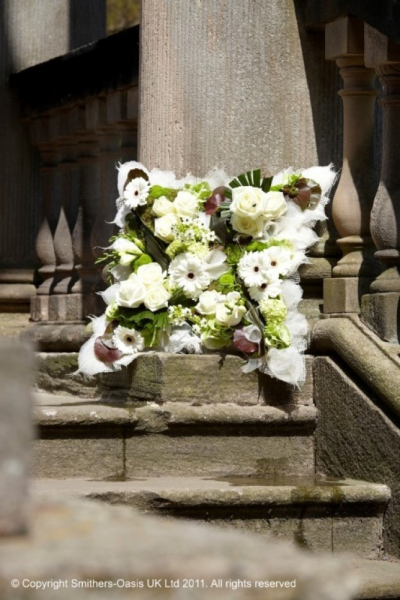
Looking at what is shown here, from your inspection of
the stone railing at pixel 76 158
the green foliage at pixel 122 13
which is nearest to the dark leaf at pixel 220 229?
the stone railing at pixel 76 158

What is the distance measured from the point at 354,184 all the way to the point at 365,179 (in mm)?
46

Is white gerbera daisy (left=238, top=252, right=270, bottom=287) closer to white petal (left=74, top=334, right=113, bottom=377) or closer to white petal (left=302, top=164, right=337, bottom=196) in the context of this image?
white petal (left=302, top=164, right=337, bottom=196)

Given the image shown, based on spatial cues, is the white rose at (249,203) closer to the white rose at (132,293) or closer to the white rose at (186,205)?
the white rose at (186,205)

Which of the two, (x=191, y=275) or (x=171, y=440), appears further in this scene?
(x=191, y=275)

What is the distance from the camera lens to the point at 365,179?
4.77 m

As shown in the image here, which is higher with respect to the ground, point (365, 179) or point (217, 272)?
point (365, 179)

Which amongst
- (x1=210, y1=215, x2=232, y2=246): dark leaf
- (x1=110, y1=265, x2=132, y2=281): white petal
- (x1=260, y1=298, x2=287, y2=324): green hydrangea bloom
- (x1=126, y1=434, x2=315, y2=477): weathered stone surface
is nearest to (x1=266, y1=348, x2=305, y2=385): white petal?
(x1=260, y1=298, x2=287, y2=324): green hydrangea bloom

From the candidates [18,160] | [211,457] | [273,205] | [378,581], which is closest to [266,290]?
[273,205]

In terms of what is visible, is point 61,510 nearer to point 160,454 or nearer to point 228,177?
point 160,454

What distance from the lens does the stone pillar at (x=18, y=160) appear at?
7129 mm

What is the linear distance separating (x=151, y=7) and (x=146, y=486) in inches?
86.9

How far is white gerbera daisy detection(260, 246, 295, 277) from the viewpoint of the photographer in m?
4.67

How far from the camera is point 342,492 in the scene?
419 centimetres

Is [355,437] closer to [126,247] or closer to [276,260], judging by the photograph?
[276,260]
